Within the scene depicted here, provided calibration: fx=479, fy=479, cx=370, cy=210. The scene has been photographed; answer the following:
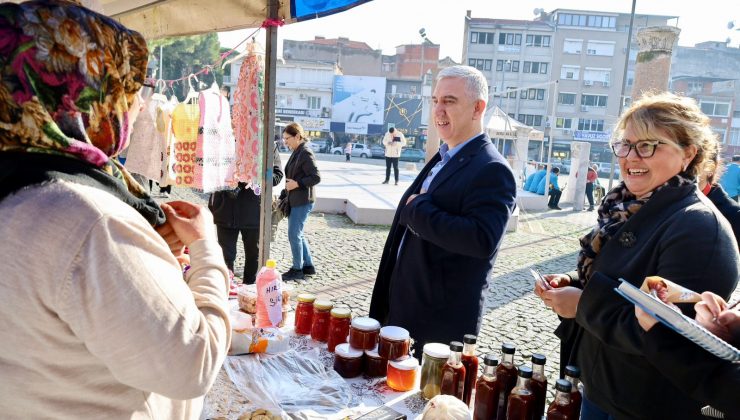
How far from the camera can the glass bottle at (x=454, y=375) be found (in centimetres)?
163

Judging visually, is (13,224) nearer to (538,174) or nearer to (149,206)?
(149,206)

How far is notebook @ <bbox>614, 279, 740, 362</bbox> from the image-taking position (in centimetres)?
112

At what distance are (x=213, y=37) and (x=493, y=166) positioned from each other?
47.0 metres

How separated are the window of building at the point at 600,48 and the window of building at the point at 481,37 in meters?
10.8

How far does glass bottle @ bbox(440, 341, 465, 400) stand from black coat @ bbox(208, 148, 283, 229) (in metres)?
3.40

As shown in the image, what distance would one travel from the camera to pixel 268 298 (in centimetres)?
219

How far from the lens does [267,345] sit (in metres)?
2.01

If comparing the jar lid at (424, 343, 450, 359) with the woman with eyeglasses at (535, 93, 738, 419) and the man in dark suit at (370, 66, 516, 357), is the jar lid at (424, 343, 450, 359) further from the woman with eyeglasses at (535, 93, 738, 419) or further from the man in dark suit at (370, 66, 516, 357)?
A: the man in dark suit at (370, 66, 516, 357)

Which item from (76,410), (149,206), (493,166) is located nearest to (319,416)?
(76,410)

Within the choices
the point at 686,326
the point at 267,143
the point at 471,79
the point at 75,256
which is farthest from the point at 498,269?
the point at 75,256

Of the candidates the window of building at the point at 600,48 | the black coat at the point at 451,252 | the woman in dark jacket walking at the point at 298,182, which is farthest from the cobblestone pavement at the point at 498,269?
the window of building at the point at 600,48

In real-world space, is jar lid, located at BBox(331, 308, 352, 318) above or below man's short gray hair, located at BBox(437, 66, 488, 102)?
below

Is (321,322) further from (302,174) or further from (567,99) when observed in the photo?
(567,99)

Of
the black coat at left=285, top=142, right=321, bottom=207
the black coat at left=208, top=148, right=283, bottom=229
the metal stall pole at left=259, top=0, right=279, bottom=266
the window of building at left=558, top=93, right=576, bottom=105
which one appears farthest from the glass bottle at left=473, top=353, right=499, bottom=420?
the window of building at left=558, top=93, right=576, bottom=105
